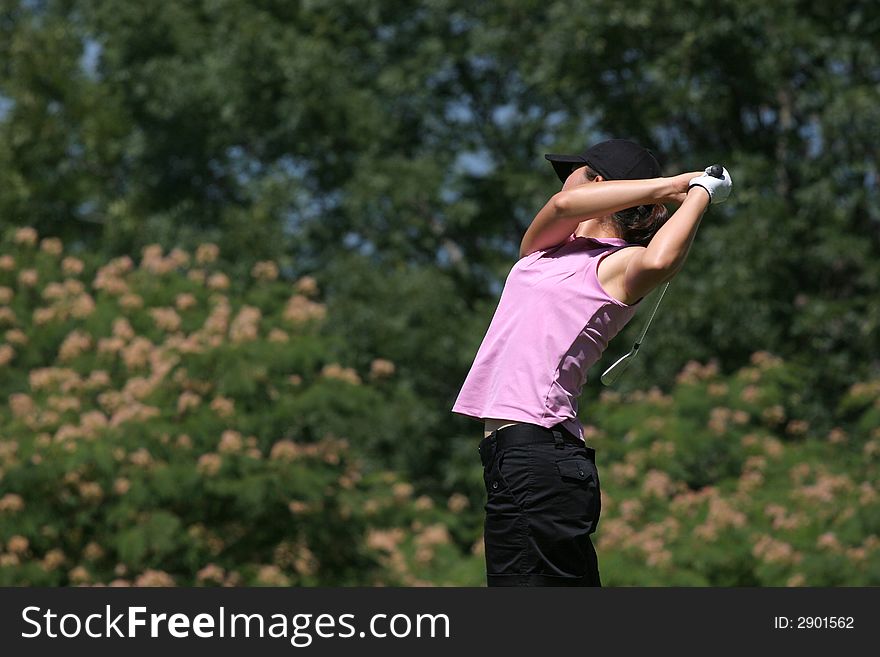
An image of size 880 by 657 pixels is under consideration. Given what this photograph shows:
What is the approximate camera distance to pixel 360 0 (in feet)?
56.5

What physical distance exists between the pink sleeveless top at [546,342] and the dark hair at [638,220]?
0.08 meters

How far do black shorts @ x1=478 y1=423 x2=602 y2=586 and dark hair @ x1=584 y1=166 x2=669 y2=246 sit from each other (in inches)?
20.8

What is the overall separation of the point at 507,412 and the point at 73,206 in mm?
17038

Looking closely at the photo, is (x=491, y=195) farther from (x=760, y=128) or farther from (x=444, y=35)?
(x=760, y=128)

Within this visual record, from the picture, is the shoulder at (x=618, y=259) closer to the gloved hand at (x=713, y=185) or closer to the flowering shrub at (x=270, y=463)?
the gloved hand at (x=713, y=185)

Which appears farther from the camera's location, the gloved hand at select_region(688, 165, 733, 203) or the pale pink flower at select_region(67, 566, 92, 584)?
the pale pink flower at select_region(67, 566, 92, 584)

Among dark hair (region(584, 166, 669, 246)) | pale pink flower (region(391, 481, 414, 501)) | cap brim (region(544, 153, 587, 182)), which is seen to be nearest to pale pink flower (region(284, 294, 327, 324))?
pale pink flower (region(391, 481, 414, 501))

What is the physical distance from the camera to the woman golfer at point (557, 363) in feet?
10.8

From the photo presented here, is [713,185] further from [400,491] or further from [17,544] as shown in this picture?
[400,491]

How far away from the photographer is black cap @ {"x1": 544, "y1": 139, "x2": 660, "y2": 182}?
3432 mm

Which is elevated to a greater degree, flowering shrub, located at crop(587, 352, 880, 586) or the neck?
flowering shrub, located at crop(587, 352, 880, 586)

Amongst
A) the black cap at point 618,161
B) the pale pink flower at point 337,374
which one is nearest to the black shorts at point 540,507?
the black cap at point 618,161

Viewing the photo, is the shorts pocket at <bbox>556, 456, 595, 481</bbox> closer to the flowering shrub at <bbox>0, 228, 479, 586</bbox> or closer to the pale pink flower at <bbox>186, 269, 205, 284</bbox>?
the flowering shrub at <bbox>0, 228, 479, 586</bbox>

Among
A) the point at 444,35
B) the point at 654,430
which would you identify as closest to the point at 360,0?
the point at 444,35
